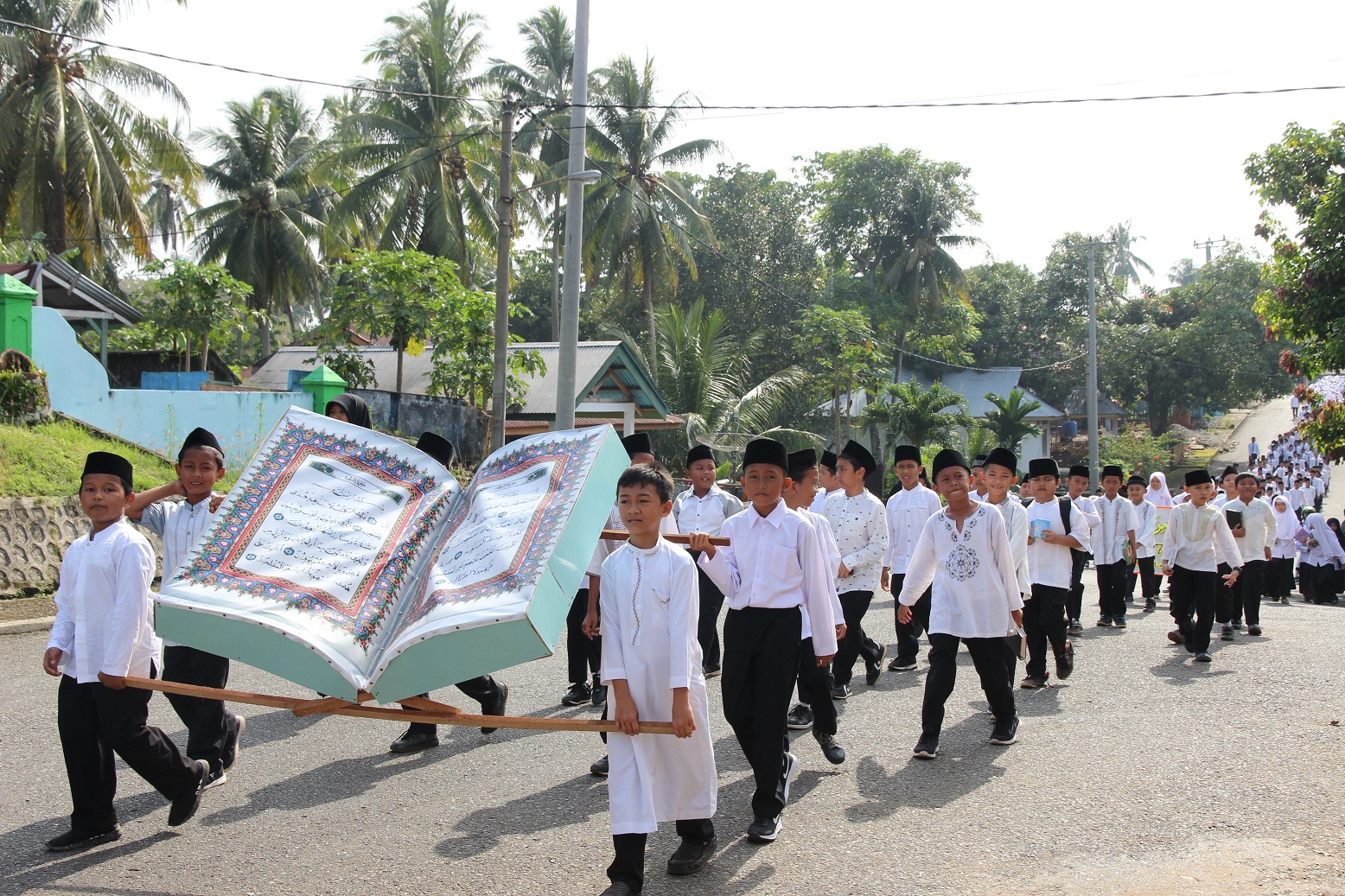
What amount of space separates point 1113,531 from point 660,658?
9.78m

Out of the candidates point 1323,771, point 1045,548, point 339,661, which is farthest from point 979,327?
point 339,661

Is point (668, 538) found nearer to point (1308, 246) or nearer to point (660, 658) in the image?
point (660, 658)

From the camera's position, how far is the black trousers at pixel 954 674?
6324 millimetres

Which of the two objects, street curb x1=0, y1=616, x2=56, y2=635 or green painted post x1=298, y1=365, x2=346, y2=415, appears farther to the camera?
green painted post x1=298, y1=365, x2=346, y2=415

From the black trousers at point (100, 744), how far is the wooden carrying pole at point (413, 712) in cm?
66

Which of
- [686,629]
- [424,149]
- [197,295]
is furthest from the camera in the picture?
[424,149]

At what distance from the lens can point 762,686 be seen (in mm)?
5086

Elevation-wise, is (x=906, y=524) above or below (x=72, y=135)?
below

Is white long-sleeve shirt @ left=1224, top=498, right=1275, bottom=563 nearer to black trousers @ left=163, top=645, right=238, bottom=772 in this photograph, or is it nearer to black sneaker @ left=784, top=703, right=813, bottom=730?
black sneaker @ left=784, top=703, right=813, bottom=730

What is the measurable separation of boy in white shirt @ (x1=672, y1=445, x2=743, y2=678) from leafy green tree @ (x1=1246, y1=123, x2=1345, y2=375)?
8.17 metres

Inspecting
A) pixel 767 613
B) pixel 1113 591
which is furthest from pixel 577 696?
pixel 1113 591

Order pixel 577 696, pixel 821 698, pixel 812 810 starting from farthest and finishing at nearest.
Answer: pixel 577 696 → pixel 821 698 → pixel 812 810

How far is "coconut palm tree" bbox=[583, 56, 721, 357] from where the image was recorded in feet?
107

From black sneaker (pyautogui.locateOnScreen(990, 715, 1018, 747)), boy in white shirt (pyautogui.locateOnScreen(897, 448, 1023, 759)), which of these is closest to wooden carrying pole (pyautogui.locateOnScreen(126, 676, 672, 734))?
boy in white shirt (pyautogui.locateOnScreen(897, 448, 1023, 759))
